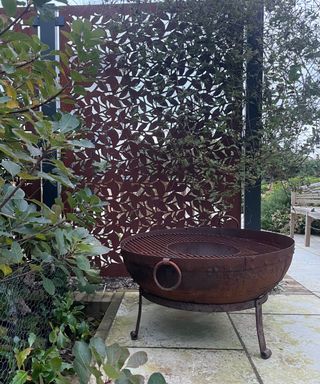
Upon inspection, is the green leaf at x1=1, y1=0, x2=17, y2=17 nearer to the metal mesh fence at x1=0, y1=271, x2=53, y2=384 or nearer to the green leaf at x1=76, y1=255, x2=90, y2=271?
the green leaf at x1=76, y1=255, x2=90, y2=271

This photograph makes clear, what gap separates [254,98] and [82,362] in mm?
2076

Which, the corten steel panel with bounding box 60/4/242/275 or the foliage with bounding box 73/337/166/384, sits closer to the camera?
the foliage with bounding box 73/337/166/384

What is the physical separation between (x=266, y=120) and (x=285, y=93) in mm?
209

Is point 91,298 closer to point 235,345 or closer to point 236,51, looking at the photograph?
point 235,345

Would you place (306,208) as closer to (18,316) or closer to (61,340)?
(61,340)

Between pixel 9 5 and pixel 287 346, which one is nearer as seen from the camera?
pixel 9 5

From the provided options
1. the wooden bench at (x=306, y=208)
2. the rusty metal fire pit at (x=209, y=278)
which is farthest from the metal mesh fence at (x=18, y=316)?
the wooden bench at (x=306, y=208)

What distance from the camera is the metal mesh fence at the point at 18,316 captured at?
1482 mm

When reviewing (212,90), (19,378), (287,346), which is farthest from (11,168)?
(212,90)

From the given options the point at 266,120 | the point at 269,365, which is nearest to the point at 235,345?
the point at 269,365

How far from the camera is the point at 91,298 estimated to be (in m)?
2.45

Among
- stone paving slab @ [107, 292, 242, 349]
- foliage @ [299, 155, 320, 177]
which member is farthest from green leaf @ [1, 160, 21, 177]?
foliage @ [299, 155, 320, 177]

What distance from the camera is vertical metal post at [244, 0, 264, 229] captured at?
7.58ft

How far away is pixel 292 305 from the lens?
2324mm
